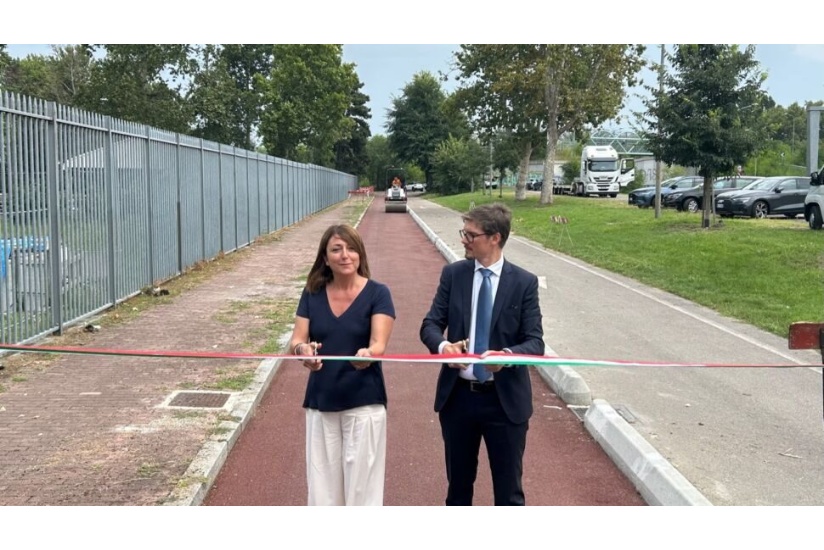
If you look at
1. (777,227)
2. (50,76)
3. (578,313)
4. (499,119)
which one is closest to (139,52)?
(50,76)

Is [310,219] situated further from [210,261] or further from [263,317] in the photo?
[263,317]

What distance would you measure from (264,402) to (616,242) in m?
16.6

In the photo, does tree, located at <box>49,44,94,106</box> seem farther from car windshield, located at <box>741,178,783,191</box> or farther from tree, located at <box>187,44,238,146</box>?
car windshield, located at <box>741,178,783,191</box>

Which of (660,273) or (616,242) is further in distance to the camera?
(616,242)

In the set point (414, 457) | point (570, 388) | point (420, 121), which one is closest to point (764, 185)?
point (570, 388)

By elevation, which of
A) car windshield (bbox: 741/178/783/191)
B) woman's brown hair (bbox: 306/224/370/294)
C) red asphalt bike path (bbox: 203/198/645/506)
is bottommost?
red asphalt bike path (bbox: 203/198/645/506)

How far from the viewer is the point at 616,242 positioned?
2148 cm

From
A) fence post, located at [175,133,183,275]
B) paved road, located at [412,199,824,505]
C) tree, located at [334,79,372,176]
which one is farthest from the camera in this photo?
tree, located at [334,79,372,176]

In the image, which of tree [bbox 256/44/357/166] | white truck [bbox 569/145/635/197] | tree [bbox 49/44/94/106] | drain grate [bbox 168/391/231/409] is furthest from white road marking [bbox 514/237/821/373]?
tree [bbox 49/44/94/106]

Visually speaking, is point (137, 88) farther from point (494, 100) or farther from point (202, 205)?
point (202, 205)

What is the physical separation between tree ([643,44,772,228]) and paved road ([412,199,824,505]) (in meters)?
9.62

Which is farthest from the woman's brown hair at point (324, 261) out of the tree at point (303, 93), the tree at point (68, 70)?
the tree at point (68, 70)

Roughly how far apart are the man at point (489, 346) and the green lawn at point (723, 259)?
7.61 meters

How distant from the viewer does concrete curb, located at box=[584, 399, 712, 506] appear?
4.39 meters
